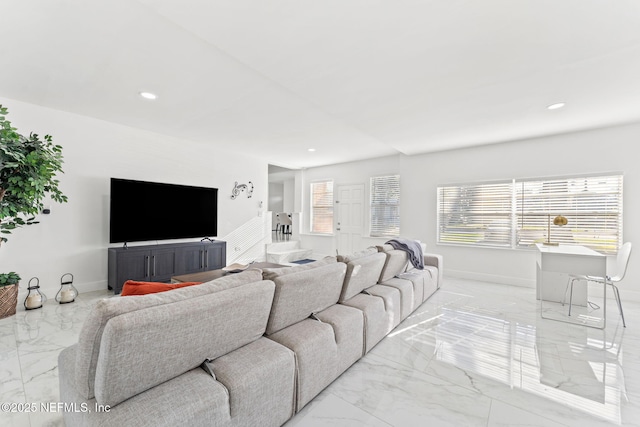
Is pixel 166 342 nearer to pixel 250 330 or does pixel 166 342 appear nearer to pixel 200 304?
pixel 200 304

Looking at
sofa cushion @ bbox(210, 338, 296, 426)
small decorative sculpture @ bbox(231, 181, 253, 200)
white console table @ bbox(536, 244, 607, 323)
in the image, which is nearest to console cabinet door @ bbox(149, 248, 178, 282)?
small decorative sculpture @ bbox(231, 181, 253, 200)

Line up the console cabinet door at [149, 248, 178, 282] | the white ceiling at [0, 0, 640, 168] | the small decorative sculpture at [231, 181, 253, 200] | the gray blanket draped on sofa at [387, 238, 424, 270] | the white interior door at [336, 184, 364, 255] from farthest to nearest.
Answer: the white interior door at [336, 184, 364, 255], the small decorative sculpture at [231, 181, 253, 200], the console cabinet door at [149, 248, 178, 282], the gray blanket draped on sofa at [387, 238, 424, 270], the white ceiling at [0, 0, 640, 168]

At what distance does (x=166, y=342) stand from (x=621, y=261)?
459cm

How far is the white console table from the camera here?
9.82 feet

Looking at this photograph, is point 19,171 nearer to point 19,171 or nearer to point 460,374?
point 19,171

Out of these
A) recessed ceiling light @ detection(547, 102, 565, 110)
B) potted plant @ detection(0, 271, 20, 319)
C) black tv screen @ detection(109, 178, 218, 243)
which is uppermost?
recessed ceiling light @ detection(547, 102, 565, 110)

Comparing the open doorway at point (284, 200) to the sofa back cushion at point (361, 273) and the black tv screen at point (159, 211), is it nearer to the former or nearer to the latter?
the black tv screen at point (159, 211)

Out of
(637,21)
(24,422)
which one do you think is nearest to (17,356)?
(24,422)

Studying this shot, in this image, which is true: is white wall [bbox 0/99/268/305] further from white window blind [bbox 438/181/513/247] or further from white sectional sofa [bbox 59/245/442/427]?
white window blind [bbox 438/181/513/247]

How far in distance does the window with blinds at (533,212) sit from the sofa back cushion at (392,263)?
2.55m

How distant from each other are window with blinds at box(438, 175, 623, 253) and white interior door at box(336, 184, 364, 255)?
1951 millimetres

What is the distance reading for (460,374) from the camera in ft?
6.72

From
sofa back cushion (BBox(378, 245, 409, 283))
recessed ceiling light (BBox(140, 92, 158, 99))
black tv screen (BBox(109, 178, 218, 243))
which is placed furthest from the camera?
black tv screen (BBox(109, 178, 218, 243))

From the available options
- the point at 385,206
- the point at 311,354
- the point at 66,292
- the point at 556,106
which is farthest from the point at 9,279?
the point at 556,106
